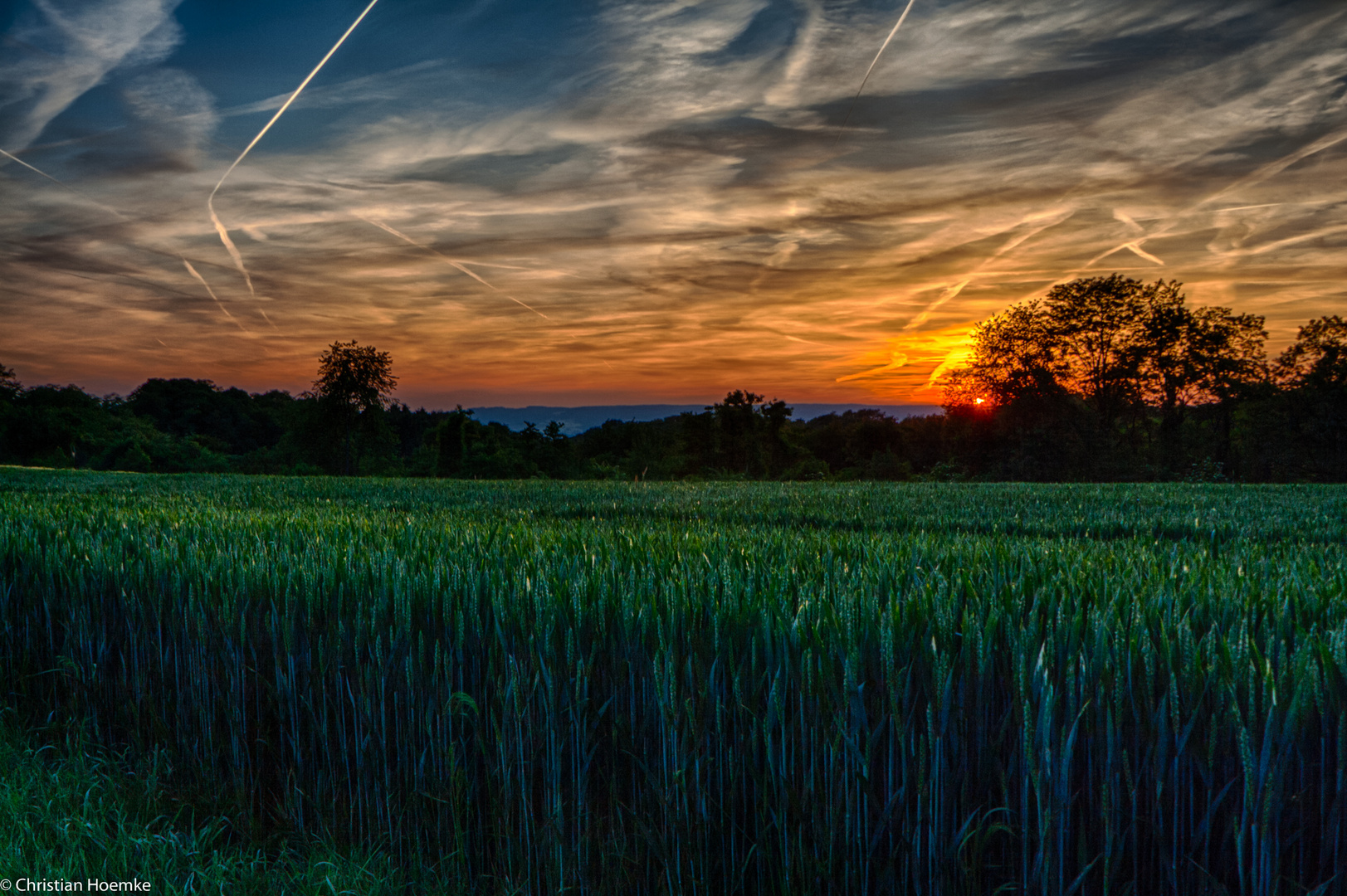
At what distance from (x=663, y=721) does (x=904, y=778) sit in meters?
0.65

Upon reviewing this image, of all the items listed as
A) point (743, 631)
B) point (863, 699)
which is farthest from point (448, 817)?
point (863, 699)

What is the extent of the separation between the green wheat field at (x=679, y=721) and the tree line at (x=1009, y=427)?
30588 mm

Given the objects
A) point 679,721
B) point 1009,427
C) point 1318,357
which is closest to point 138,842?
Result: point 679,721

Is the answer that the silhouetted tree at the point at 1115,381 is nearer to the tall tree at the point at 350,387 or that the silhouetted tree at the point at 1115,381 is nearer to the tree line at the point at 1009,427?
the tree line at the point at 1009,427

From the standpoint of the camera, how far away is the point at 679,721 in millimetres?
1908

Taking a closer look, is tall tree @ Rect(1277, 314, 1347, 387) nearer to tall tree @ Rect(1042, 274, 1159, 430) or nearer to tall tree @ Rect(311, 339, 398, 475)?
tall tree @ Rect(1042, 274, 1159, 430)

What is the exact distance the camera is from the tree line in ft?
113

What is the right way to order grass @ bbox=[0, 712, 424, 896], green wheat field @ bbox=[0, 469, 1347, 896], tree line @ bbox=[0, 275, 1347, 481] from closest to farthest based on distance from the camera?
green wheat field @ bbox=[0, 469, 1347, 896] < grass @ bbox=[0, 712, 424, 896] < tree line @ bbox=[0, 275, 1347, 481]

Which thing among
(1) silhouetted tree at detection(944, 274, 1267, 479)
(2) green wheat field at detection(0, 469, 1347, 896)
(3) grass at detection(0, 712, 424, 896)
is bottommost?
(3) grass at detection(0, 712, 424, 896)

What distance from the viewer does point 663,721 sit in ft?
6.31

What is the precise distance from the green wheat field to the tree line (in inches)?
1204

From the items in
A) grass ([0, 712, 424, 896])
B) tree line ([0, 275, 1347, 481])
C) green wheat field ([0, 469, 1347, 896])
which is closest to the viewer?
green wheat field ([0, 469, 1347, 896])

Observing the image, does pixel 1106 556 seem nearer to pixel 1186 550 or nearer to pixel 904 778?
pixel 1186 550

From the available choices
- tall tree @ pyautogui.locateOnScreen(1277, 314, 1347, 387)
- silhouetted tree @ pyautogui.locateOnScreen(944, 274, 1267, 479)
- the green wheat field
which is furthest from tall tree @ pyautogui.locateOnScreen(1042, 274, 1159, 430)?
the green wheat field
